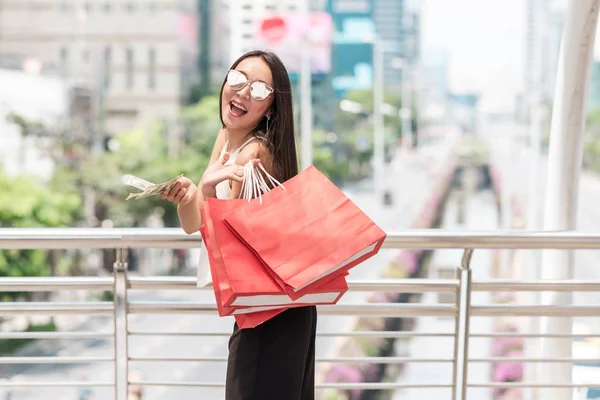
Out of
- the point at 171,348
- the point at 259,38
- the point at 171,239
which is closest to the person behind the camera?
the point at 171,239

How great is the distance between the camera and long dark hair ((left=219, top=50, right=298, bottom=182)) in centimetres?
199

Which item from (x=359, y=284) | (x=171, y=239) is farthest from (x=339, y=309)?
(x=171, y=239)

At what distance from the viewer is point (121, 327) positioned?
8.63 ft

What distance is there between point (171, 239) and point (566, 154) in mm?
1882

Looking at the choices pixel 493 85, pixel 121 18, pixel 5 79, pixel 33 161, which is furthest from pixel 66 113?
pixel 493 85

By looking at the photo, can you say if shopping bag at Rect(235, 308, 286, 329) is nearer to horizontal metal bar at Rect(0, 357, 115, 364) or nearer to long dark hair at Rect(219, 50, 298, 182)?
long dark hair at Rect(219, 50, 298, 182)

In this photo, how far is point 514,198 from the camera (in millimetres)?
46719

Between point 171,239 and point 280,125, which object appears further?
point 171,239

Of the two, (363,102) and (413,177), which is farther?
(413,177)

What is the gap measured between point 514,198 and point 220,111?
4641 centimetres

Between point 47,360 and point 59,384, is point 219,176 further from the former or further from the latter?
point 59,384

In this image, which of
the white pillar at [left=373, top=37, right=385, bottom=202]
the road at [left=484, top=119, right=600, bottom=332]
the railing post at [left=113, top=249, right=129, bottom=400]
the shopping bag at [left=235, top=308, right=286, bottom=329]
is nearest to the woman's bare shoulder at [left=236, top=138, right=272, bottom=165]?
the shopping bag at [left=235, top=308, right=286, bottom=329]

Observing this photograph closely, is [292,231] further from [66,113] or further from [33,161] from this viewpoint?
[66,113]

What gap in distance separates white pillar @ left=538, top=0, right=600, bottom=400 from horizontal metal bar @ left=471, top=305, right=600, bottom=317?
0.47m
